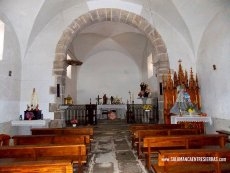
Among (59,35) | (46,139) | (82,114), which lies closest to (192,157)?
(46,139)

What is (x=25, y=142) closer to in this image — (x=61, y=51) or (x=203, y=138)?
(x=203, y=138)

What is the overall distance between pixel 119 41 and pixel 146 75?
2785 millimetres

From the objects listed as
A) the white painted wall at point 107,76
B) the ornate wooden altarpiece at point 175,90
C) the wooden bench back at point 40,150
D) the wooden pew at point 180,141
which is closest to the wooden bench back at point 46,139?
the wooden bench back at point 40,150

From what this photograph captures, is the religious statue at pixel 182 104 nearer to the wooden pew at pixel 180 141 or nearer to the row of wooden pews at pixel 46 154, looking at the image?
the wooden pew at pixel 180 141

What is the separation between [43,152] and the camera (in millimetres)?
3461

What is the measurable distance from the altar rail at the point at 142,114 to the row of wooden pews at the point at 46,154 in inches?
229

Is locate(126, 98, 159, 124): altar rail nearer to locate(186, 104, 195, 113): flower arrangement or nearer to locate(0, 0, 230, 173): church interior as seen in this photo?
locate(0, 0, 230, 173): church interior

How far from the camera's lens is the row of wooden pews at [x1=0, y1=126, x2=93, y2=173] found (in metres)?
2.31

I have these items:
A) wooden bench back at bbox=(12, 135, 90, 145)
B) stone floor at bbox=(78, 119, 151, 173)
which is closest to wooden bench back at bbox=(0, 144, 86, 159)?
wooden bench back at bbox=(12, 135, 90, 145)

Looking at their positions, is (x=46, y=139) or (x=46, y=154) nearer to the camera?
(x=46, y=154)

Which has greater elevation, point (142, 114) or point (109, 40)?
point (109, 40)

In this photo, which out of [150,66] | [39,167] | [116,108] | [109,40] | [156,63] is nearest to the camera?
[39,167]

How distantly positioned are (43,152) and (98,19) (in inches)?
268

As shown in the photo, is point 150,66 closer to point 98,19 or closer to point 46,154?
point 98,19
